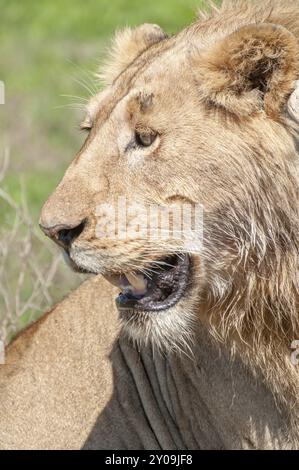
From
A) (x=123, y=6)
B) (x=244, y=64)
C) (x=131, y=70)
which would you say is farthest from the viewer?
(x=123, y=6)

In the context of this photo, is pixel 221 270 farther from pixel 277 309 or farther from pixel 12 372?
pixel 12 372

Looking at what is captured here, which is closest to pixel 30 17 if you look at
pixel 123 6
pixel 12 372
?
pixel 123 6

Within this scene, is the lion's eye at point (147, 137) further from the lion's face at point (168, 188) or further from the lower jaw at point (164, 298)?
the lower jaw at point (164, 298)

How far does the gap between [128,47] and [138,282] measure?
1.07 metres

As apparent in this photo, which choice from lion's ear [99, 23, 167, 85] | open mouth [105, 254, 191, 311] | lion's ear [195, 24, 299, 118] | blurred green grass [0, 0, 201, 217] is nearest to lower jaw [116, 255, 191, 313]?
open mouth [105, 254, 191, 311]

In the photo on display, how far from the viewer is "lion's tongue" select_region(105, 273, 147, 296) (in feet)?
14.0

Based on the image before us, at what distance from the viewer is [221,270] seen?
4211mm

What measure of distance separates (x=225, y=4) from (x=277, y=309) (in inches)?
45.4

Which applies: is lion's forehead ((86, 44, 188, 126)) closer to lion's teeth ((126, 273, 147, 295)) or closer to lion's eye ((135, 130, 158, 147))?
lion's eye ((135, 130, 158, 147))

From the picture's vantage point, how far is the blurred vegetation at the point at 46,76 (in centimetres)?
1006

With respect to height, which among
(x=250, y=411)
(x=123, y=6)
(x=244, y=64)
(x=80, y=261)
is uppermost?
(x=244, y=64)

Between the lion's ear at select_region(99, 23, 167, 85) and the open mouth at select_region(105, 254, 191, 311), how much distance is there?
92cm

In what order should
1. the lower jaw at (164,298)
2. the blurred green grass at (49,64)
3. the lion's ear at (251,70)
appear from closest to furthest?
the lion's ear at (251,70) < the lower jaw at (164,298) < the blurred green grass at (49,64)

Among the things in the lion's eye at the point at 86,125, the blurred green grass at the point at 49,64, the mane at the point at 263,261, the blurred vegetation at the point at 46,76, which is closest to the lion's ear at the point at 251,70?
the mane at the point at 263,261
